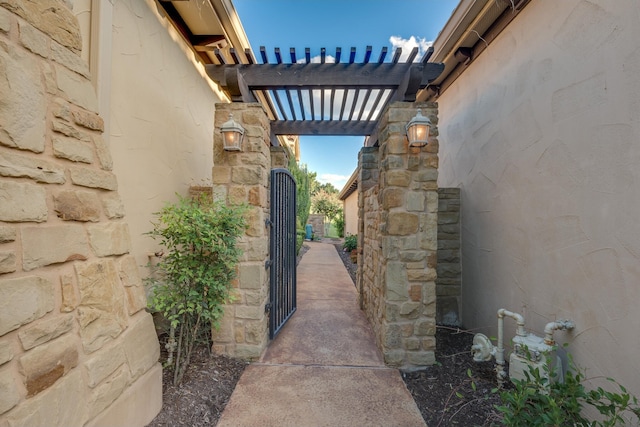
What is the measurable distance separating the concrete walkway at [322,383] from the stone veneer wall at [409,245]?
335 mm

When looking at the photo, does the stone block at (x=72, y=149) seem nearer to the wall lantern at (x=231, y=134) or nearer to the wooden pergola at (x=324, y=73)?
the wall lantern at (x=231, y=134)

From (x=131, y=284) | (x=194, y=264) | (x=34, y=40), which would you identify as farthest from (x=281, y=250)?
(x=34, y=40)

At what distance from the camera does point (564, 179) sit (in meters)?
2.02

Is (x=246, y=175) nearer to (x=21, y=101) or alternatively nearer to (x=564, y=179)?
(x=21, y=101)

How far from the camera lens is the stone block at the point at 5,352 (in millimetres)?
983

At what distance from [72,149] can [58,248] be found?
512mm

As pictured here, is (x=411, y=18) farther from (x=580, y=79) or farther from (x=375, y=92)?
(x=580, y=79)

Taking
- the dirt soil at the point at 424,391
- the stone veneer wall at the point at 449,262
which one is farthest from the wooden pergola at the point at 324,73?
the dirt soil at the point at 424,391

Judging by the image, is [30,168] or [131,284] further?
[131,284]

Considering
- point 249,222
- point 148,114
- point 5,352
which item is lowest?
point 5,352

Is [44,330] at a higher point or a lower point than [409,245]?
lower

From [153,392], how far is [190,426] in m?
0.34

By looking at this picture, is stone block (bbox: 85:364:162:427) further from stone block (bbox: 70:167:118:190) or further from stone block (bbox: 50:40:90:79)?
stone block (bbox: 50:40:90:79)

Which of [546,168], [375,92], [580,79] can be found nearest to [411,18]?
[375,92]
